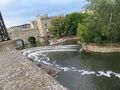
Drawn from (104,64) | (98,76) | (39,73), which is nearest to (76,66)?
(104,64)

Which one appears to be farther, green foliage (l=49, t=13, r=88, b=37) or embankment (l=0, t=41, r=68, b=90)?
green foliage (l=49, t=13, r=88, b=37)

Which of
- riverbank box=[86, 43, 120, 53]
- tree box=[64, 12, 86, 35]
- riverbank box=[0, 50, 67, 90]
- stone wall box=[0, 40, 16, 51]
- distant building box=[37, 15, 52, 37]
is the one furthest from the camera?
distant building box=[37, 15, 52, 37]

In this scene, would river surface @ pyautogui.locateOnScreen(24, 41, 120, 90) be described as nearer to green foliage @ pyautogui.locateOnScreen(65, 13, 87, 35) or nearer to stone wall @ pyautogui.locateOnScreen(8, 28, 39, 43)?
green foliage @ pyautogui.locateOnScreen(65, 13, 87, 35)

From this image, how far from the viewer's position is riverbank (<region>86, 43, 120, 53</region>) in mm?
39875

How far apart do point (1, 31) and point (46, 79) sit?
1009 cm

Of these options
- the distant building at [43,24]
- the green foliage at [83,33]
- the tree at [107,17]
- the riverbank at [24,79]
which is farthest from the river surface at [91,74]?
the distant building at [43,24]

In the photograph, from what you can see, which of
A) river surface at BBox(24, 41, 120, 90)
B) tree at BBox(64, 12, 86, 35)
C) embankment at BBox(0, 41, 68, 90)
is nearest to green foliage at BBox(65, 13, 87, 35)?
tree at BBox(64, 12, 86, 35)

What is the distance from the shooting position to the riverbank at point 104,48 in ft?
131

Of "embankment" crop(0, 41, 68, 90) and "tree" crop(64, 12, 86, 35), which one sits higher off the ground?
"embankment" crop(0, 41, 68, 90)

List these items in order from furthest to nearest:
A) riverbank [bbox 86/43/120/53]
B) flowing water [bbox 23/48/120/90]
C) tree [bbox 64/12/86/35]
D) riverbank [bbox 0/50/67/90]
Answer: tree [bbox 64/12/86/35] → riverbank [bbox 86/43/120/53] → flowing water [bbox 23/48/120/90] → riverbank [bbox 0/50/67/90]

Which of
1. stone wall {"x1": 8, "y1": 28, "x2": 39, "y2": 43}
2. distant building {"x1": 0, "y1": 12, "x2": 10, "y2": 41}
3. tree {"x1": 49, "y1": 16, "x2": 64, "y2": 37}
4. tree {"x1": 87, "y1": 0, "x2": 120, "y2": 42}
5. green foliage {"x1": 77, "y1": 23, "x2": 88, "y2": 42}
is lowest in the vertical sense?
stone wall {"x1": 8, "y1": 28, "x2": 39, "y2": 43}

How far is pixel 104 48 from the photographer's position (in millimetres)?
41219

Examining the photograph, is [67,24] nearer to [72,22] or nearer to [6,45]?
[72,22]

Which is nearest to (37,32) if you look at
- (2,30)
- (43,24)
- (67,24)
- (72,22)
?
(43,24)
